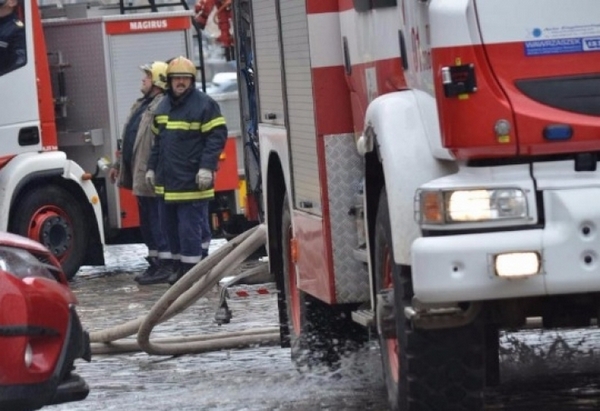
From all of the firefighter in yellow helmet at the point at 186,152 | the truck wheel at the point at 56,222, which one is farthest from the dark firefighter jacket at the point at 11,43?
the firefighter in yellow helmet at the point at 186,152

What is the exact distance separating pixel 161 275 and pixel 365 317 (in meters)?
8.05

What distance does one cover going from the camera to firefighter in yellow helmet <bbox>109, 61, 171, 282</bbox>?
1555 cm

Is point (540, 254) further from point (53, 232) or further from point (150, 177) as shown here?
point (53, 232)

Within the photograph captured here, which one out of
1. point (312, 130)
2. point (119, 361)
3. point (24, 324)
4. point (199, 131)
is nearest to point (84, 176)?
point (199, 131)

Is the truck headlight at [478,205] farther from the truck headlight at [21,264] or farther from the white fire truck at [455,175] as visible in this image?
the truck headlight at [21,264]

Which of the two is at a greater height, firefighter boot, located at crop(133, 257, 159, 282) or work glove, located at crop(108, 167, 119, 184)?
work glove, located at crop(108, 167, 119, 184)

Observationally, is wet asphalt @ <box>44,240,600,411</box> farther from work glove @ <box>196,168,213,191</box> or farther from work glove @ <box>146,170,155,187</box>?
work glove @ <box>146,170,155,187</box>

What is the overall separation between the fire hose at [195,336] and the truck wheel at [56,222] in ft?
16.0

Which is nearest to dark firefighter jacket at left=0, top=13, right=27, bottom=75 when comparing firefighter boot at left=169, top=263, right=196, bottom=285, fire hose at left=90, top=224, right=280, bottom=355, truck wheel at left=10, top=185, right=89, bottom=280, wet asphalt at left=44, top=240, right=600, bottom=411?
truck wheel at left=10, top=185, right=89, bottom=280

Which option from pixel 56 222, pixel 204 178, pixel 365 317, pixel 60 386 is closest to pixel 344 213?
pixel 365 317

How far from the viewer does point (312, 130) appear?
28.0ft

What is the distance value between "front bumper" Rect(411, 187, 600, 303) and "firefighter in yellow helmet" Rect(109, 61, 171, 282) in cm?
925

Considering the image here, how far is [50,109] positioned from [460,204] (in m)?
9.93

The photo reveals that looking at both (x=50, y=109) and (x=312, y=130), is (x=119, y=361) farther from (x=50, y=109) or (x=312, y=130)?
(x=50, y=109)
